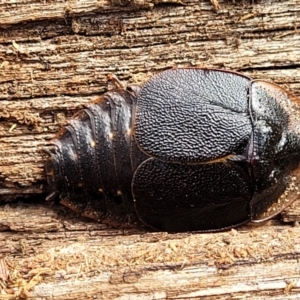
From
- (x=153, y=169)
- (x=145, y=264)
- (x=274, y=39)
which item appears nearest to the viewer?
(x=145, y=264)

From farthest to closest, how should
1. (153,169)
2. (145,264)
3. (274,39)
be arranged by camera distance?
1. (274,39)
2. (153,169)
3. (145,264)

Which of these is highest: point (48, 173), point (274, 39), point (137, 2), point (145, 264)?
point (137, 2)

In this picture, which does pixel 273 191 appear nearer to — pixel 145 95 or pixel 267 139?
pixel 267 139

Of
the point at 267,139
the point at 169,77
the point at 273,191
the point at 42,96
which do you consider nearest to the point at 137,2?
the point at 169,77

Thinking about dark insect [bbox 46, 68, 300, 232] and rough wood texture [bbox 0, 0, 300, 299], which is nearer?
dark insect [bbox 46, 68, 300, 232]

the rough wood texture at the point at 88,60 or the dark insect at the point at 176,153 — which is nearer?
the dark insect at the point at 176,153

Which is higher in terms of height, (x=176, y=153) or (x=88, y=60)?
(x=88, y=60)

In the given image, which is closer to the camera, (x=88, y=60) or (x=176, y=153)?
(x=176, y=153)

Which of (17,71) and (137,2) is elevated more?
(137,2)
